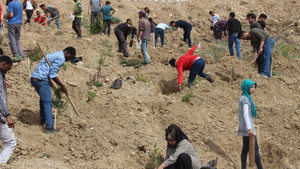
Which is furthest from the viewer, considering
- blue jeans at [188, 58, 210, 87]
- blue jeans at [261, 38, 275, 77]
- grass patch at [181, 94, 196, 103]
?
blue jeans at [261, 38, 275, 77]

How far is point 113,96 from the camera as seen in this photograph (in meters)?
8.50

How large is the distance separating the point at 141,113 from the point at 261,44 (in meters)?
3.47

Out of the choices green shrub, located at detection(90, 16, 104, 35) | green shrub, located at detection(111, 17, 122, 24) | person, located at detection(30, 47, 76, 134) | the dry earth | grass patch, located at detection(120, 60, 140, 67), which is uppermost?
green shrub, located at detection(111, 17, 122, 24)

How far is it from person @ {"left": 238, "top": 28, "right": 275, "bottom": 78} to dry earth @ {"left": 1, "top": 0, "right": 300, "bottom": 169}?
1.72ft

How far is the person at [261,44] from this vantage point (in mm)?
9344

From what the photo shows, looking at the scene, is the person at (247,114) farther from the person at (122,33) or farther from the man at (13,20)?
the person at (122,33)

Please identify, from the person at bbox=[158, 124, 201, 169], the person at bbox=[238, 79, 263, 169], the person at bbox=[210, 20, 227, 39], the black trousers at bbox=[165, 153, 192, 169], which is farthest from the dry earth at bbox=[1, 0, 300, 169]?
the person at bbox=[210, 20, 227, 39]

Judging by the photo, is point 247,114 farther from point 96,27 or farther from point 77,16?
point 96,27

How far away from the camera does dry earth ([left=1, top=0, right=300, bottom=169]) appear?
252 inches

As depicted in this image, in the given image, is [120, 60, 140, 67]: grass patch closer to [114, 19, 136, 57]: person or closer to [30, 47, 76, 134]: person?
[114, 19, 136, 57]: person

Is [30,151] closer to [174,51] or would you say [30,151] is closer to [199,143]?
[199,143]

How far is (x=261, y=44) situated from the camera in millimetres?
9281

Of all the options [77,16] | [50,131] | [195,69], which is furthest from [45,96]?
[77,16]

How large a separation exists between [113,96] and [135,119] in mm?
1024
